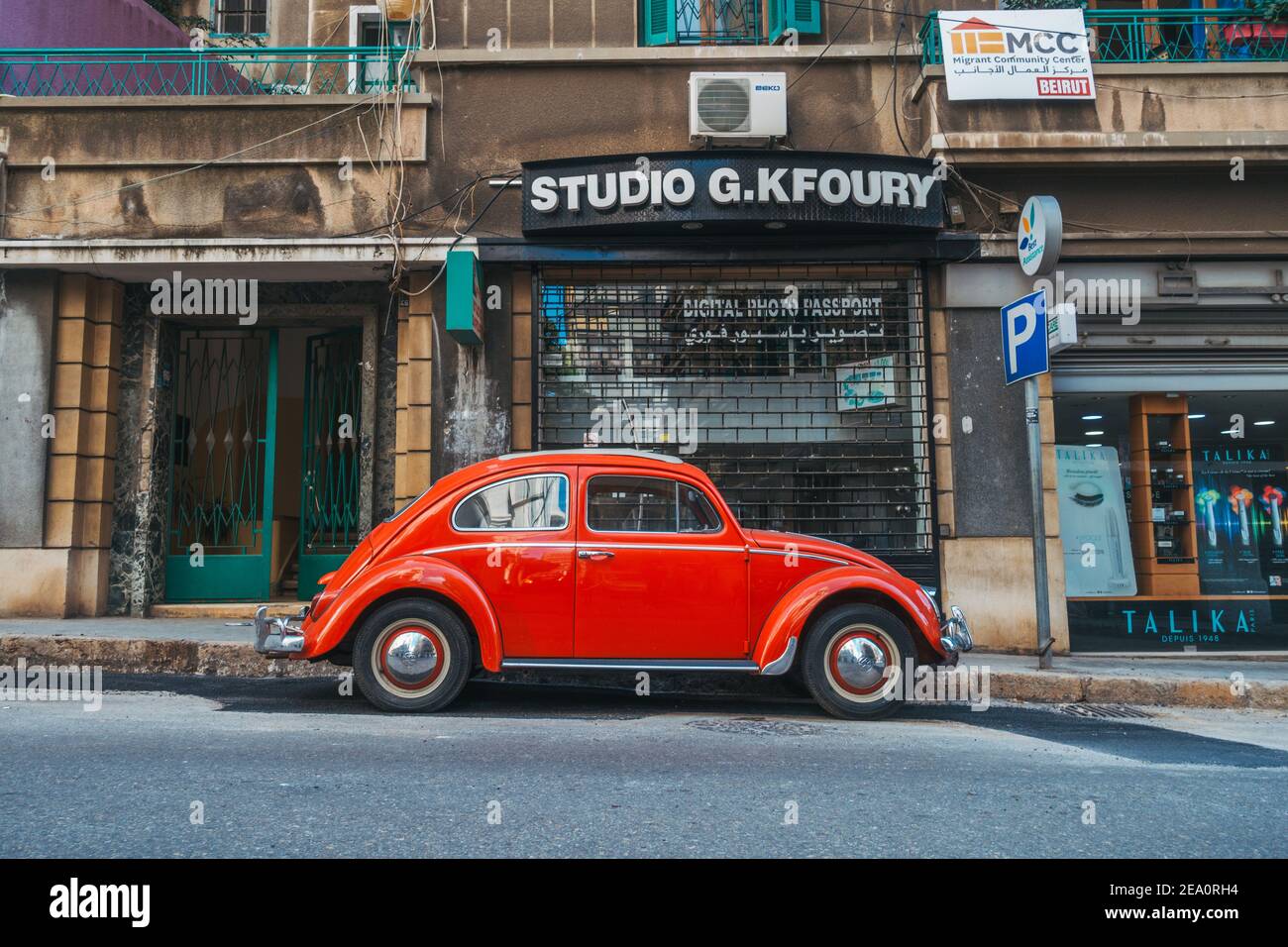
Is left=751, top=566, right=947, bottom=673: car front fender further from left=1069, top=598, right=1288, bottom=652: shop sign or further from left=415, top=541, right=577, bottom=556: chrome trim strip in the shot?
left=1069, top=598, right=1288, bottom=652: shop sign

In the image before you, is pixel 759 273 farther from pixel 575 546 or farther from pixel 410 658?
pixel 410 658

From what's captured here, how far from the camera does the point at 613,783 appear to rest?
4.02 metres

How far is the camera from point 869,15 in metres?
9.72

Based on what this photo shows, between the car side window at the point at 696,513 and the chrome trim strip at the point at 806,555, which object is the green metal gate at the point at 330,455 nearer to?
the car side window at the point at 696,513

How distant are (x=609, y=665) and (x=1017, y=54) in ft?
24.5

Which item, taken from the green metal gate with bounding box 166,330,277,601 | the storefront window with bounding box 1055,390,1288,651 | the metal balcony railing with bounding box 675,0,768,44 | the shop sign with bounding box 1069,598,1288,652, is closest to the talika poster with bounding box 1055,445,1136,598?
the storefront window with bounding box 1055,390,1288,651

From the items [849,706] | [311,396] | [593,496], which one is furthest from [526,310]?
[849,706]

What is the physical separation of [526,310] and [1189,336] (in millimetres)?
6820

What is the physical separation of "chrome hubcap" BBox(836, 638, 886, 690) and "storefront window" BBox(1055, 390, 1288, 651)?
4.37m

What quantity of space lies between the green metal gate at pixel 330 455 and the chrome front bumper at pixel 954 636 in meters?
6.71

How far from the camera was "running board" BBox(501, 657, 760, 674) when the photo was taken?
5754 mm

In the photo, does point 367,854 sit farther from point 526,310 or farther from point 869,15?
point 869,15
